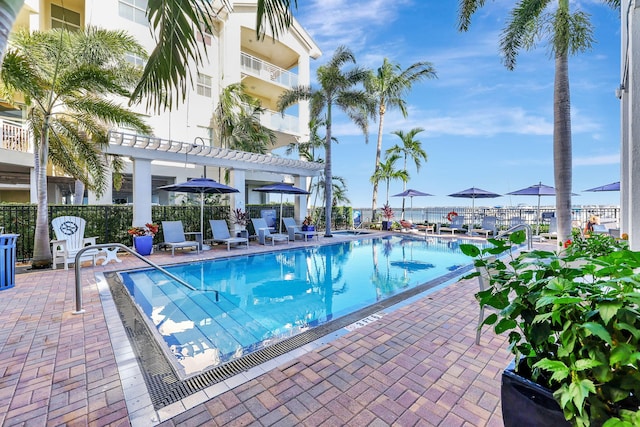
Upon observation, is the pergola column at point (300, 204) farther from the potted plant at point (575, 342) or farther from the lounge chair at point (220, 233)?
the potted plant at point (575, 342)

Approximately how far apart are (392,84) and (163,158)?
15632 millimetres

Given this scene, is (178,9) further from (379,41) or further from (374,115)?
(379,41)

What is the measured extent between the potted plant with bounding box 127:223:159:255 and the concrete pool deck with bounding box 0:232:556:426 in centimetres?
527

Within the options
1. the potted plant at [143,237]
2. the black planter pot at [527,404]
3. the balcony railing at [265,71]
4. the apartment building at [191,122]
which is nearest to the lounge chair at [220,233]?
the apartment building at [191,122]

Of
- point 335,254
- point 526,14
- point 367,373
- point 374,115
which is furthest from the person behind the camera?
point 374,115

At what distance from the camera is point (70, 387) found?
2732 mm

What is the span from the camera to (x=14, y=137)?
11820 mm

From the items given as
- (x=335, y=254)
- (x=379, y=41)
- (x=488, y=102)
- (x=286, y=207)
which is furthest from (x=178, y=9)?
(x=488, y=102)

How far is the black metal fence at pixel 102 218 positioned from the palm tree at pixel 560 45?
12.3 meters

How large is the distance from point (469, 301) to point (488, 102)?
25390 millimetres

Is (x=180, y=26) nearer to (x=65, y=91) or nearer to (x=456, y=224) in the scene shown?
(x=65, y=91)

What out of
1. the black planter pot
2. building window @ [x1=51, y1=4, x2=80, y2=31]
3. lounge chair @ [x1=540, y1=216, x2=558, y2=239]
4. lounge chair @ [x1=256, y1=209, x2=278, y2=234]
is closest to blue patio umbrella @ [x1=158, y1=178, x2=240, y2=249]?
lounge chair @ [x1=256, y1=209, x2=278, y2=234]

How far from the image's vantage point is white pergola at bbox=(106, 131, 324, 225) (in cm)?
981

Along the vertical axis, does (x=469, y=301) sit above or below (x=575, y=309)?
below
